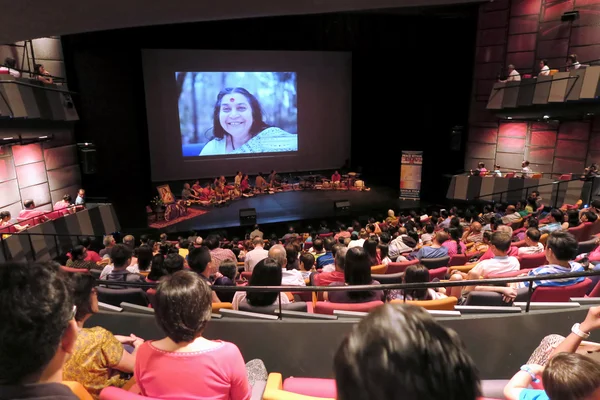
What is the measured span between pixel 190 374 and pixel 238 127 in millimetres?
15935

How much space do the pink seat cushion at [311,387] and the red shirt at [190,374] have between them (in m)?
0.34

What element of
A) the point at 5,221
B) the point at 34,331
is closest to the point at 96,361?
the point at 34,331

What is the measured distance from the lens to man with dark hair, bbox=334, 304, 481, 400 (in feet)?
Result: 2.71

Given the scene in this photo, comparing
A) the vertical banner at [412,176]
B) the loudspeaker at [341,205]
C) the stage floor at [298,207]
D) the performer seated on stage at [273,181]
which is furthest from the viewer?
the performer seated on stage at [273,181]

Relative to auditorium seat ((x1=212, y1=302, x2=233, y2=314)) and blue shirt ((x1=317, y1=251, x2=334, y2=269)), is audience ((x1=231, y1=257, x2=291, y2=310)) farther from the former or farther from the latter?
blue shirt ((x1=317, y1=251, x2=334, y2=269))

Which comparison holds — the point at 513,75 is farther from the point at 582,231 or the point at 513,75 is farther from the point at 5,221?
the point at 5,221

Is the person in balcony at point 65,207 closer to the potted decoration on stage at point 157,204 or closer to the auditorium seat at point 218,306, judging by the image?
the potted decoration on stage at point 157,204

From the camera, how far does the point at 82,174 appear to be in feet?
42.4

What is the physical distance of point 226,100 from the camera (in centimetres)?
1683

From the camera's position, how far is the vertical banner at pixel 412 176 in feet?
52.1

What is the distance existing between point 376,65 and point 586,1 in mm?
7522

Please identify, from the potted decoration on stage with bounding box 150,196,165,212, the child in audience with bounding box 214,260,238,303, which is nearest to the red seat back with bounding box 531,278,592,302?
the child in audience with bounding box 214,260,238,303

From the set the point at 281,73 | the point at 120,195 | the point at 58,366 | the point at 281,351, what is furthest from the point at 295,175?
the point at 58,366

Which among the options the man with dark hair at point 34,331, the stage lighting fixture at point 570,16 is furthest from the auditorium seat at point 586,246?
the stage lighting fixture at point 570,16
